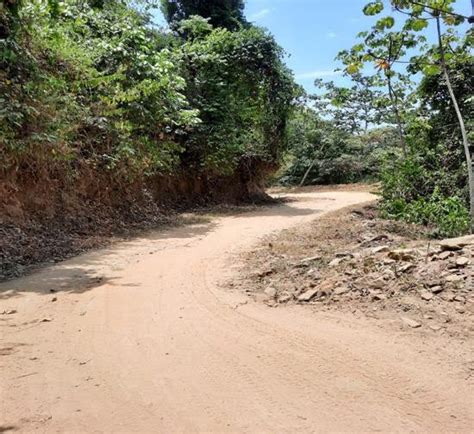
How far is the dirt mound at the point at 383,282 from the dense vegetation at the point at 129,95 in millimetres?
4323

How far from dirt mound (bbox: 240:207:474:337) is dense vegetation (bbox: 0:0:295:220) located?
14.2 ft

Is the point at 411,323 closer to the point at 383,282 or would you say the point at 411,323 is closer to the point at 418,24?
the point at 383,282

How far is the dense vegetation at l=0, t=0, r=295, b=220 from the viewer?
778 centimetres

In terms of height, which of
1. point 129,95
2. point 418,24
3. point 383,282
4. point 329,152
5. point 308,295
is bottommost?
point 308,295

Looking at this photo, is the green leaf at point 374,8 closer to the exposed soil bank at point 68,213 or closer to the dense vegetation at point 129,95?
the dense vegetation at point 129,95

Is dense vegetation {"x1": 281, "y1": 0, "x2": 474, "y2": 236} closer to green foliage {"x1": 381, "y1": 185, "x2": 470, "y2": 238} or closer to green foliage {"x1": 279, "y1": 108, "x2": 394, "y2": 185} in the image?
green foliage {"x1": 381, "y1": 185, "x2": 470, "y2": 238}

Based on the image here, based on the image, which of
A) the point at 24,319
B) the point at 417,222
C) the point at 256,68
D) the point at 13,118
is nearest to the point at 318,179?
the point at 256,68

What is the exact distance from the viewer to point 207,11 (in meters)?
18.1

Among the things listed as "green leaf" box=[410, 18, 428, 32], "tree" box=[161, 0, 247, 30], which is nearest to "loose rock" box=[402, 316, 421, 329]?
"green leaf" box=[410, 18, 428, 32]

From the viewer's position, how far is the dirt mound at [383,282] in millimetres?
4027

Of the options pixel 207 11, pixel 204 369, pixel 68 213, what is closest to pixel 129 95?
pixel 68 213

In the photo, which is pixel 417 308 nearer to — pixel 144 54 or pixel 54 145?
pixel 54 145

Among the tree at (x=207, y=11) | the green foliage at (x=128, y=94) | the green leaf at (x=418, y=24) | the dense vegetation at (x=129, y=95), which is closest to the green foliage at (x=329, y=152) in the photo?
the tree at (x=207, y=11)

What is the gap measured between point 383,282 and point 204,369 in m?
2.15
